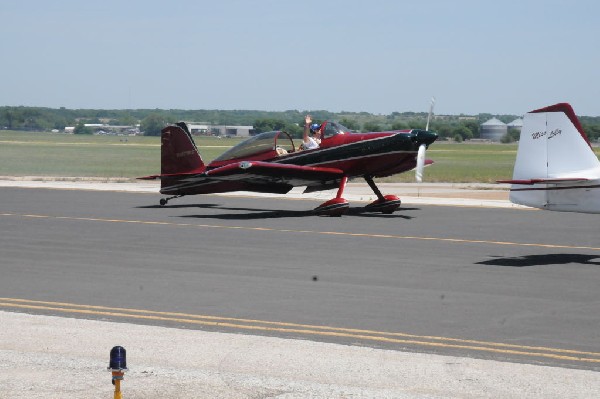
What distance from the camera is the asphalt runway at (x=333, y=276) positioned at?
38.1ft

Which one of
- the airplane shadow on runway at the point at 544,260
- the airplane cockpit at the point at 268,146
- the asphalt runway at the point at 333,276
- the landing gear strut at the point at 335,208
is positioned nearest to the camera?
the asphalt runway at the point at 333,276

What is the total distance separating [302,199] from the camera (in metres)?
34.8

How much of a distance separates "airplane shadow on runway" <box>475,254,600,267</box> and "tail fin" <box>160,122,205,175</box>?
13.1 meters

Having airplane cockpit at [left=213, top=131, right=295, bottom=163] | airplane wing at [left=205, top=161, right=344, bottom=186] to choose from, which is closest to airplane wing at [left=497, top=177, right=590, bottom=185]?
airplane wing at [left=205, top=161, right=344, bottom=186]

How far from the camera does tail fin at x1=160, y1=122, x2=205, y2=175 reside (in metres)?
30.2

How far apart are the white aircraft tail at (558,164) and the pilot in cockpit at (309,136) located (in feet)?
35.4

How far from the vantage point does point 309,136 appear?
2889 centimetres

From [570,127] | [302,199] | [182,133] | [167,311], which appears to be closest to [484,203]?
[302,199]

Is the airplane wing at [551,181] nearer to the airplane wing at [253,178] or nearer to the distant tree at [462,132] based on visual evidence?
the airplane wing at [253,178]

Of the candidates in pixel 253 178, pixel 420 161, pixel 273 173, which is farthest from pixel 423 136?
pixel 253 178

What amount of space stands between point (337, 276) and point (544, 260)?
428 centimetres

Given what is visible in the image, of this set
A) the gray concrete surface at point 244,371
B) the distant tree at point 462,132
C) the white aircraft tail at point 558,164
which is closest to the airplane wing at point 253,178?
the white aircraft tail at point 558,164

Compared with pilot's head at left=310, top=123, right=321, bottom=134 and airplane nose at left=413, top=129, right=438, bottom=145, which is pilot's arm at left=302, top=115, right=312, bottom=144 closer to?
pilot's head at left=310, top=123, right=321, bottom=134

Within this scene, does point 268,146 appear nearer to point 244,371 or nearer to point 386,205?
point 386,205
